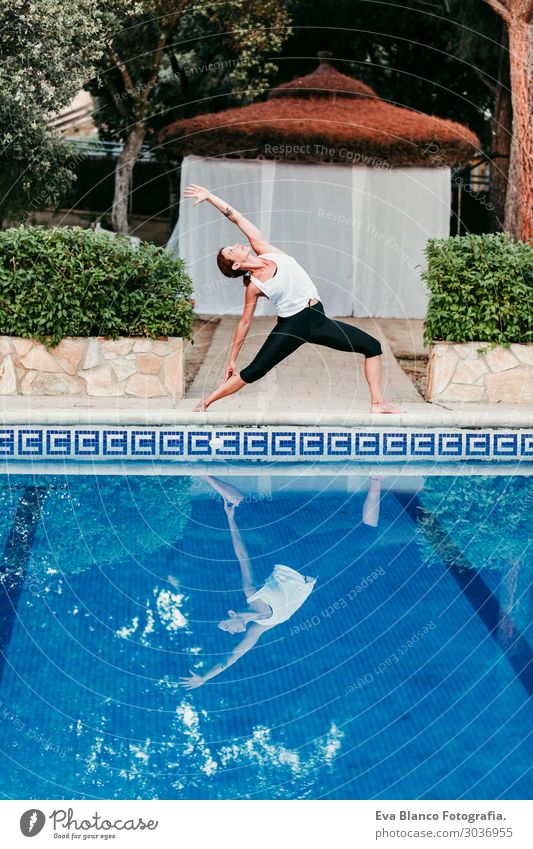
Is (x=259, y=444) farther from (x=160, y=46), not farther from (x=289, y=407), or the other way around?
(x=160, y=46)

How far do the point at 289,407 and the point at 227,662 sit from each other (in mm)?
4529

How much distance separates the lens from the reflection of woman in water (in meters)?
5.47

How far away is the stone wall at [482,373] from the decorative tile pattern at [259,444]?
0.91m

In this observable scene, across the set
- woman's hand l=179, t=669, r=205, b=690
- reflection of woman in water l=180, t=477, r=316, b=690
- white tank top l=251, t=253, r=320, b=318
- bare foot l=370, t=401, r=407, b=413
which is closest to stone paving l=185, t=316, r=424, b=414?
bare foot l=370, t=401, r=407, b=413

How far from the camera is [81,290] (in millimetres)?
9914

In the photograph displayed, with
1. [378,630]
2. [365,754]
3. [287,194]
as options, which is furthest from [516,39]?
[365,754]

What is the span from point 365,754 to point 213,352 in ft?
27.2

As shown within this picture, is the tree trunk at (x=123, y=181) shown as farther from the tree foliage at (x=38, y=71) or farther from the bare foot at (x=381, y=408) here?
Result: the bare foot at (x=381, y=408)

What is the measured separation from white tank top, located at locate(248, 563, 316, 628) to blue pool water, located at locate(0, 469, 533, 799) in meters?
0.03

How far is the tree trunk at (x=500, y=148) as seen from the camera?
1903 cm

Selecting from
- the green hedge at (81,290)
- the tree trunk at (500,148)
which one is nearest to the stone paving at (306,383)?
the green hedge at (81,290)

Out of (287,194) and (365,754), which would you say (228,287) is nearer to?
(287,194)

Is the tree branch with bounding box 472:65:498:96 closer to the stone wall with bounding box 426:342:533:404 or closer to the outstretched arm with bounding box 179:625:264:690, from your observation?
the stone wall with bounding box 426:342:533:404

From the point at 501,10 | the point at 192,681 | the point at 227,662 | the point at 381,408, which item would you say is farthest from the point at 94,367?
the point at 501,10
